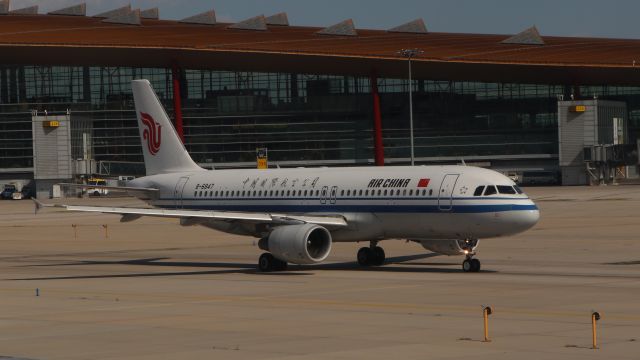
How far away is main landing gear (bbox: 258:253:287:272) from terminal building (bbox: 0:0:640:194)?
94.2 meters

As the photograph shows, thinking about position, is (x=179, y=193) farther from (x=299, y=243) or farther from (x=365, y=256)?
(x=299, y=243)

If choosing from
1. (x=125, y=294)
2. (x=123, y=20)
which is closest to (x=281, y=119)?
(x=123, y=20)

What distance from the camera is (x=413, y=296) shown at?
32.0m

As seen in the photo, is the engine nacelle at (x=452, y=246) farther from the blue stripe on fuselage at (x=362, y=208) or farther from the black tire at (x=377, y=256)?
the black tire at (x=377, y=256)

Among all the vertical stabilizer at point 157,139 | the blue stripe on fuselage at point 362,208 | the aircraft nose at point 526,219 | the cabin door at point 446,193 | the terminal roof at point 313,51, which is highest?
the terminal roof at point 313,51

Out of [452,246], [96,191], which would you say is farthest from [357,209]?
[96,191]

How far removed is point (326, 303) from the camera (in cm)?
3058

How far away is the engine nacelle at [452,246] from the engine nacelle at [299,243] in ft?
11.8

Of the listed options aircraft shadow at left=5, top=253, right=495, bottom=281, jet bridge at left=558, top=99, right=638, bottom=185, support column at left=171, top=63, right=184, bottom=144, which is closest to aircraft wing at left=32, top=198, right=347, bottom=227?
aircraft shadow at left=5, top=253, right=495, bottom=281

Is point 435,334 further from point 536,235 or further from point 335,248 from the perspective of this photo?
point 536,235

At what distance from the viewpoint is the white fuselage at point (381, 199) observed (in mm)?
39188

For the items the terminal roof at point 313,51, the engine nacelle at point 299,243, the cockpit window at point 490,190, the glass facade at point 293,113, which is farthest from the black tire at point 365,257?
the glass facade at point 293,113

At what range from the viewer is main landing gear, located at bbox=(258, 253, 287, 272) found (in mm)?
42219

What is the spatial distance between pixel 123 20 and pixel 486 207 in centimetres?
11751
